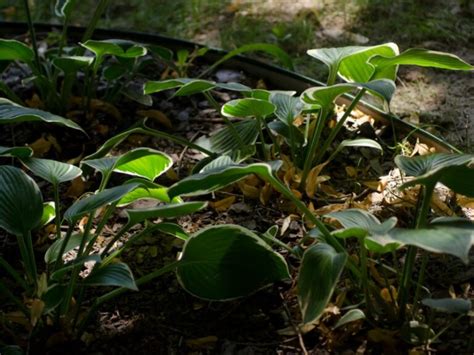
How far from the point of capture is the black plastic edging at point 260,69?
1831 millimetres

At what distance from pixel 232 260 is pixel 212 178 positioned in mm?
163

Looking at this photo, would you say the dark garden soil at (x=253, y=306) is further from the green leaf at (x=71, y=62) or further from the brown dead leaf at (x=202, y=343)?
the green leaf at (x=71, y=62)

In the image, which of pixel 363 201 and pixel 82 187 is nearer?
pixel 363 201

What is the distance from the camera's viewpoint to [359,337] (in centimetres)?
128

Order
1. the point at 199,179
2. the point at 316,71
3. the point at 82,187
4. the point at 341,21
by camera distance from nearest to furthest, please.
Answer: the point at 199,179
the point at 82,187
the point at 316,71
the point at 341,21

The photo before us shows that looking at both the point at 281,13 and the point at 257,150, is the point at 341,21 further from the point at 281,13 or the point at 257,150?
the point at 257,150

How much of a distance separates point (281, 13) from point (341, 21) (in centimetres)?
25

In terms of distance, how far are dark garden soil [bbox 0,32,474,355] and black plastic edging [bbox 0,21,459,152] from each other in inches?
2.0

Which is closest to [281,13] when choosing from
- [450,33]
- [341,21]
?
[341,21]

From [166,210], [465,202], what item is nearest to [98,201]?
[166,210]

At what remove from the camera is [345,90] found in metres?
1.38

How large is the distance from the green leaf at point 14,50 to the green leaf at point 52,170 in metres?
0.42

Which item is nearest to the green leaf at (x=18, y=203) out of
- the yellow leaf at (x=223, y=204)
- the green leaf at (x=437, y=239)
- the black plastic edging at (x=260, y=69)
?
the yellow leaf at (x=223, y=204)

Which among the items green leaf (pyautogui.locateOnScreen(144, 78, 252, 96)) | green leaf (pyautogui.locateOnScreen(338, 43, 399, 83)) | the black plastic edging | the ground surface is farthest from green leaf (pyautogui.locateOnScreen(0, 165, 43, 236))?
the ground surface
